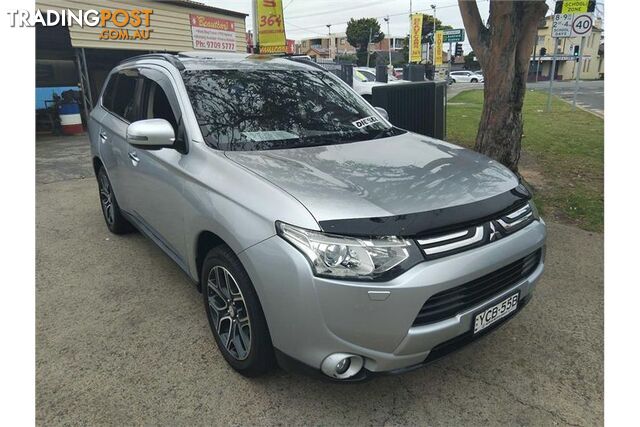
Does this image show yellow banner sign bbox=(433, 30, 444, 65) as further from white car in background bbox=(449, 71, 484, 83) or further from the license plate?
the license plate

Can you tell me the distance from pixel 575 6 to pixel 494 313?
13911mm

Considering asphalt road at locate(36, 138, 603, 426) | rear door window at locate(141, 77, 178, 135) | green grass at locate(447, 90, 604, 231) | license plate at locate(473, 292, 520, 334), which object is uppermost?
rear door window at locate(141, 77, 178, 135)

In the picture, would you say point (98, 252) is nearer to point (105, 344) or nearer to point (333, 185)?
point (105, 344)

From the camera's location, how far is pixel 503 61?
17.9 feet

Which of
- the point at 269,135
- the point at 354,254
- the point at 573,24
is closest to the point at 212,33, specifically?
the point at 573,24

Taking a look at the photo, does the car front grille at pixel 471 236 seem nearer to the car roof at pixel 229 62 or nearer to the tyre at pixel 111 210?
the car roof at pixel 229 62

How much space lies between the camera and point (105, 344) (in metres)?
2.87

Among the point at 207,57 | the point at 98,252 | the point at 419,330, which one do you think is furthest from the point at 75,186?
the point at 419,330

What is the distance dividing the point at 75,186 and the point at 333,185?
626cm

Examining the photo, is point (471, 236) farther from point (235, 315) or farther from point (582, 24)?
point (582, 24)

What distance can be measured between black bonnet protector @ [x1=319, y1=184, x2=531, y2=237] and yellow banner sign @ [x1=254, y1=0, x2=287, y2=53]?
34.8 ft

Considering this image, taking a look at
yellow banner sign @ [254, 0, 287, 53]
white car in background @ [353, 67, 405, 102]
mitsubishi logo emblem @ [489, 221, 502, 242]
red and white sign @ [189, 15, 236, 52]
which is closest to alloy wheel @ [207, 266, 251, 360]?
mitsubishi logo emblem @ [489, 221, 502, 242]

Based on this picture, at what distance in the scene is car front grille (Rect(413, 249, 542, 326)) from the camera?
1.95 m

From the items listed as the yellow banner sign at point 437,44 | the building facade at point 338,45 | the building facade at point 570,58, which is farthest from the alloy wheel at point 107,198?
the building facade at point 338,45
